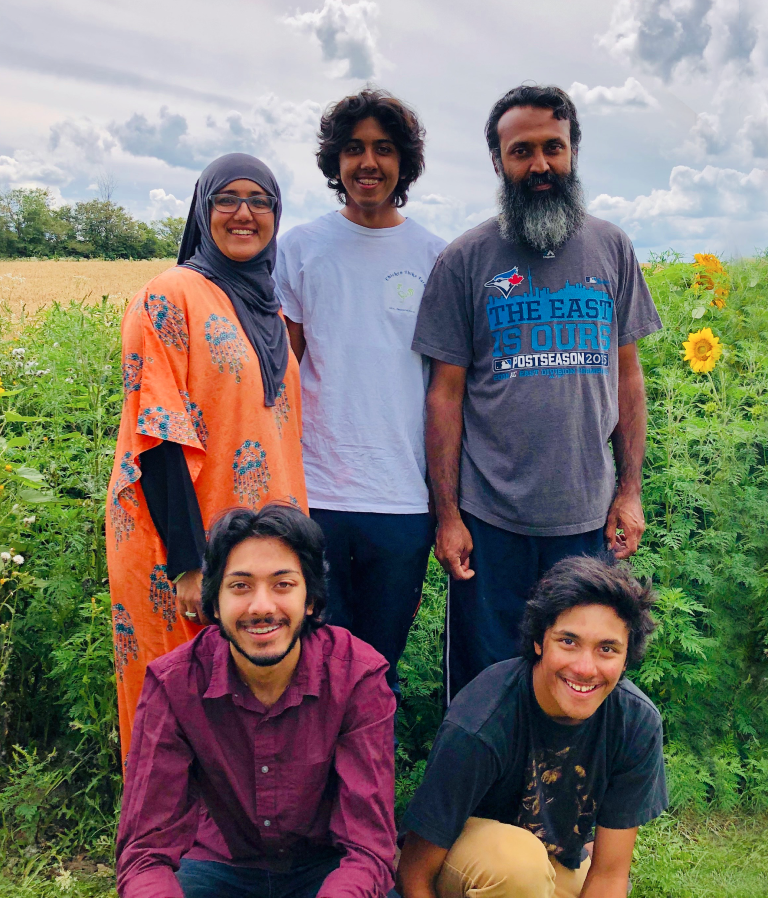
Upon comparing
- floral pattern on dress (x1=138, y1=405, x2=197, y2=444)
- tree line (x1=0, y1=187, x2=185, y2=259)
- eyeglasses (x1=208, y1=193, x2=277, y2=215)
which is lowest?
floral pattern on dress (x1=138, y1=405, x2=197, y2=444)

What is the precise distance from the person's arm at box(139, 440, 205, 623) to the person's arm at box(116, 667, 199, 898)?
0.93ft

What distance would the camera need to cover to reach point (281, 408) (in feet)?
8.03

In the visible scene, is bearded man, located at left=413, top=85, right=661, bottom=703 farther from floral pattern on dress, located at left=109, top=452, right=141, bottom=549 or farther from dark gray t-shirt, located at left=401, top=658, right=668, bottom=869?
floral pattern on dress, located at left=109, top=452, right=141, bottom=549

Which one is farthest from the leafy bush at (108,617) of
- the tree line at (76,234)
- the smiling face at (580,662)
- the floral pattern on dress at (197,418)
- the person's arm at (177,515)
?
the tree line at (76,234)

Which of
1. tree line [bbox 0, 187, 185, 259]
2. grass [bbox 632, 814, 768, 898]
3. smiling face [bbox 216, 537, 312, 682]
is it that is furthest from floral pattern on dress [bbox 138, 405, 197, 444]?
tree line [bbox 0, 187, 185, 259]

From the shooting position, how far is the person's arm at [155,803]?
185 cm

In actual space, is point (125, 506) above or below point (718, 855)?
above

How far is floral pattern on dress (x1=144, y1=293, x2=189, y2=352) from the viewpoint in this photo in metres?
2.23

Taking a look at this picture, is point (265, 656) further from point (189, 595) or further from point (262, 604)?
point (189, 595)

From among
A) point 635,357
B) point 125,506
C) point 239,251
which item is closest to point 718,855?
point 635,357

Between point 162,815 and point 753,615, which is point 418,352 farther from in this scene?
point 753,615

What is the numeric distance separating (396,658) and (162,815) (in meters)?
1.09

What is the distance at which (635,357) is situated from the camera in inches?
110

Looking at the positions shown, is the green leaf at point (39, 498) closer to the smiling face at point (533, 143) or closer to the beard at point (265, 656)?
the beard at point (265, 656)
